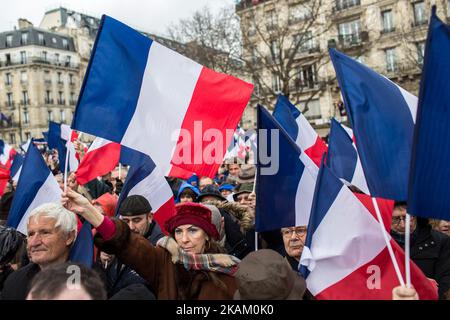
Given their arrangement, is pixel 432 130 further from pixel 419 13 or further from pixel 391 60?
pixel 391 60

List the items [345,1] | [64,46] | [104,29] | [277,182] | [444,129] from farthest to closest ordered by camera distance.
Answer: [64,46], [345,1], [104,29], [277,182], [444,129]

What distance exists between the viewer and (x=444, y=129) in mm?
2287

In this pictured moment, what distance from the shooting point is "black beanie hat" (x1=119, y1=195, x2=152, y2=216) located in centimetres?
404

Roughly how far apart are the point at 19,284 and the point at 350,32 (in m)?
32.1

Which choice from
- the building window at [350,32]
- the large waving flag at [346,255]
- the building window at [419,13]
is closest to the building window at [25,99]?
the building window at [350,32]

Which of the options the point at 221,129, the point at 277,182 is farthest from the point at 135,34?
the point at 277,182

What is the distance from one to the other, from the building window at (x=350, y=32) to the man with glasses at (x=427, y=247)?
28847mm

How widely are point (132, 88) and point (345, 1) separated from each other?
102 ft

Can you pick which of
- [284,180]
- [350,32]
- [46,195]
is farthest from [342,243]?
[350,32]

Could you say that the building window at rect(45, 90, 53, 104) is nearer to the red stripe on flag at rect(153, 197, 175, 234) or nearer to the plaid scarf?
the red stripe on flag at rect(153, 197, 175, 234)

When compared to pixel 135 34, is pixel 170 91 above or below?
below

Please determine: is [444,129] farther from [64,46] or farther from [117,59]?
[64,46]

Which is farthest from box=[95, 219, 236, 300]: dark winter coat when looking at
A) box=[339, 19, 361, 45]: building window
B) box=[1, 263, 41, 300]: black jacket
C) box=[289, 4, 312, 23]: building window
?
box=[339, 19, 361, 45]: building window

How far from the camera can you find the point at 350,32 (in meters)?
32.3
